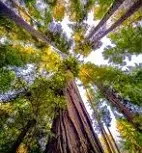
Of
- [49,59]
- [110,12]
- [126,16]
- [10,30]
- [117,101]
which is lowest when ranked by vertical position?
[117,101]

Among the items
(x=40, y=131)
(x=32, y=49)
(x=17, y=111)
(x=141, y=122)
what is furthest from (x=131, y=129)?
(x=32, y=49)

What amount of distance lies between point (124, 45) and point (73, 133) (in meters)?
3.44

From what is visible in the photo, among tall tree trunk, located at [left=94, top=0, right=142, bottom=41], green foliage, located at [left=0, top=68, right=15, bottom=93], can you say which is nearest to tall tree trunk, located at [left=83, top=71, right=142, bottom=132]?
tall tree trunk, located at [left=94, top=0, right=142, bottom=41]

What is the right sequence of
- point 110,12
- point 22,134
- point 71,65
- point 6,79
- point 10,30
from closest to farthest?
point 22,134 < point 6,79 < point 110,12 < point 10,30 < point 71,65

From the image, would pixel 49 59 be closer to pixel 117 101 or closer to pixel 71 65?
pixel 71 65

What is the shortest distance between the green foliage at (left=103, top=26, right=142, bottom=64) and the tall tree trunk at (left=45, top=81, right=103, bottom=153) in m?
2.18

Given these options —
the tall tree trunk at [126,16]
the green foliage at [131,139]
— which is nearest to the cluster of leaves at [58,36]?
the tall tree trunk at [126,16]

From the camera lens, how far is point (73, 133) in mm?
7191

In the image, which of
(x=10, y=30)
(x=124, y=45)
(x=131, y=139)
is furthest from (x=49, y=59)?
(x=131, y=139)

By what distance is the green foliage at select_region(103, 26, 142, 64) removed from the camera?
27.5ft

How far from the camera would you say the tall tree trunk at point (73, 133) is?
6.83 m

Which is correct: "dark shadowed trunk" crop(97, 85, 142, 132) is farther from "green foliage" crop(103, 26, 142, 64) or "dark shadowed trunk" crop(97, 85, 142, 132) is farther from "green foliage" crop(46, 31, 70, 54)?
"green foliage" crop(46, 31, 70, 54)

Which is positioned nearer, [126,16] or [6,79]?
[6,79]

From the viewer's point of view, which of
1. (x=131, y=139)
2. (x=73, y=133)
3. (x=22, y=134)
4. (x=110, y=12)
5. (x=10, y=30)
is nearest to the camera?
(x=22, y=134)
